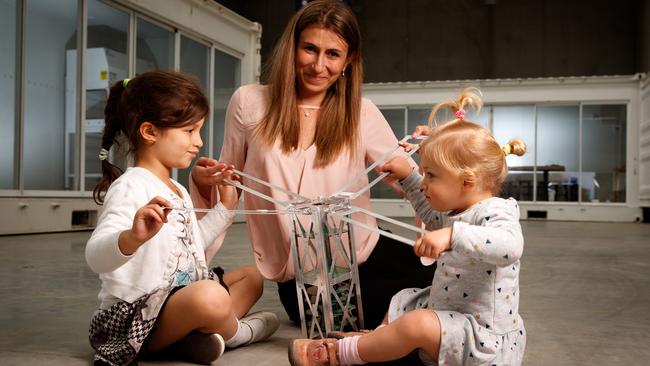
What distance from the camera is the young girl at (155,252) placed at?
1.51m

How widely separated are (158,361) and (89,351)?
0.82 ft

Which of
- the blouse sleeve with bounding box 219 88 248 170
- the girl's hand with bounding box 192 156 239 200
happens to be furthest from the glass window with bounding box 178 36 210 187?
A: the girl's hand with bounding box 192 156 239 200

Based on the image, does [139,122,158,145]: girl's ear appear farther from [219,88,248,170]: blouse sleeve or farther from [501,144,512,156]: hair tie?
[501,144,512,156]: hair tie

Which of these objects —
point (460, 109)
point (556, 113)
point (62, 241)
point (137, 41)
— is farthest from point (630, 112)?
point (460, 109)

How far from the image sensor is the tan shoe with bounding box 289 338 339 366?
1519mm

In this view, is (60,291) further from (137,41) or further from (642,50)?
(642,50)

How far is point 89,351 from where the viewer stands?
5.76 ft

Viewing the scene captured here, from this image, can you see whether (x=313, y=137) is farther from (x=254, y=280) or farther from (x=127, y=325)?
(x=127, y=325)

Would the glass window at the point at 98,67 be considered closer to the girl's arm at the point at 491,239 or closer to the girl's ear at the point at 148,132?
the girl's ear at the point at 148,132

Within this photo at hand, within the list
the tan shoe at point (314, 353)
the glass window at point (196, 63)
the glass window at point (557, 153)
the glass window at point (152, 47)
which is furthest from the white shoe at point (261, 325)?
the glass window at point (557, 153)

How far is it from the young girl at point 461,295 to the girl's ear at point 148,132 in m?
0.65

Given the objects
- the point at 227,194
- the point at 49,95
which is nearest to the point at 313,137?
the point at 227,194

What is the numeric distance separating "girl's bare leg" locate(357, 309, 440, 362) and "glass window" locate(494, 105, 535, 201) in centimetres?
1033

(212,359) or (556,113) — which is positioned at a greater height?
(556,113)
